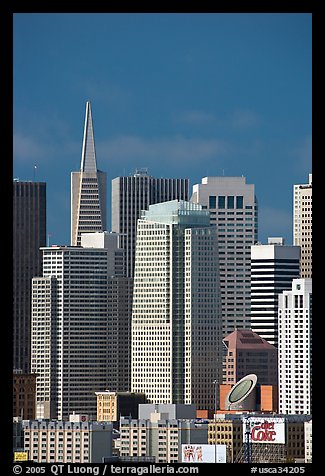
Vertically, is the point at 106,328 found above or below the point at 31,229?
below

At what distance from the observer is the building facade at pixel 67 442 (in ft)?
60.4

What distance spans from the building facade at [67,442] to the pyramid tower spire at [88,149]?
52.6 ft

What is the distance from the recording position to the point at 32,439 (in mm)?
20234

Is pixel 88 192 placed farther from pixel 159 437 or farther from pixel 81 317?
pixel 159 437

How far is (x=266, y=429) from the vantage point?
21.3 m

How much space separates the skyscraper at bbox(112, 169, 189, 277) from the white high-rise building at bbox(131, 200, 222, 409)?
4.66 ft

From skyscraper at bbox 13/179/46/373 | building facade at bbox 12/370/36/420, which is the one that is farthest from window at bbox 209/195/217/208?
building facade at bbox 12/370/36/420

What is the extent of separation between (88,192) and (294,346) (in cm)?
1177

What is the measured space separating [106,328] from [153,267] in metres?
2.29

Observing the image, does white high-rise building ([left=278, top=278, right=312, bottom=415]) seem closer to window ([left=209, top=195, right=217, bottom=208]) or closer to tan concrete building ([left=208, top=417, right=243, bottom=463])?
tan concrete building ([left=208, top=417, right=243, bottom=463])

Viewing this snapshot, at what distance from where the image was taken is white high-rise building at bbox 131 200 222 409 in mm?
30031
